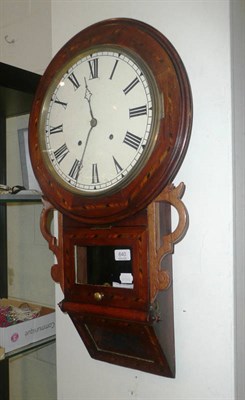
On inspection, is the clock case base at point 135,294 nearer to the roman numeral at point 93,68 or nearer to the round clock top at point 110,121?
the round clock top at point 110,121

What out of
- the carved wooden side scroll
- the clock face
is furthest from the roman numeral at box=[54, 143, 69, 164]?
the carved wooden side scroll

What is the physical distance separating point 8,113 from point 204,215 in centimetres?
96

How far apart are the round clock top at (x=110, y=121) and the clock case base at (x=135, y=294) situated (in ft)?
0.12

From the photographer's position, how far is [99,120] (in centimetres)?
83

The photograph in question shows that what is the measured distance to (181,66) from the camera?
76cm

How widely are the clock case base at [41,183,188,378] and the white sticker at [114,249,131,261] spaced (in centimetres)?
2

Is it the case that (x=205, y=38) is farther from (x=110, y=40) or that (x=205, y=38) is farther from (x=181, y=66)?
(x=110, y=40)

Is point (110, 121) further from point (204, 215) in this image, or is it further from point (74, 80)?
point (204, 215)

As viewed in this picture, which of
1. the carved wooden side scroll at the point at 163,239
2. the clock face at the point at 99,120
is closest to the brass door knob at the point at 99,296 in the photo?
the carved wooden side scroll at the point at 163,239

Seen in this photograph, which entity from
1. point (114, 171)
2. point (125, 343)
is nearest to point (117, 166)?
point (114, 171)

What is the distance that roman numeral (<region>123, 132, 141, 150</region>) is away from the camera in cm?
76

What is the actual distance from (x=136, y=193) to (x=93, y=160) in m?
0.14

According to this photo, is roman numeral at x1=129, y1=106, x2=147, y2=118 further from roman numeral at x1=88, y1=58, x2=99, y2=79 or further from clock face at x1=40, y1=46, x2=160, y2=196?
roman numeral at x1=88, y1=58, x2=99, y2=79

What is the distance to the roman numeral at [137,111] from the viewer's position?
76 cm
